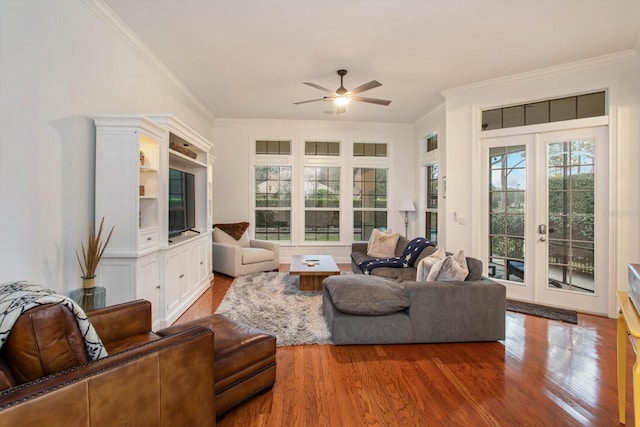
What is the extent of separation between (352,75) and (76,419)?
410 cm

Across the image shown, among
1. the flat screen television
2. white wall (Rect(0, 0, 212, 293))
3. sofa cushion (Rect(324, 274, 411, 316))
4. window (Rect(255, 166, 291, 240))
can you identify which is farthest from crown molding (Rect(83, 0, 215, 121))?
sofa cushion (Rect(324, 274, 411, 316))

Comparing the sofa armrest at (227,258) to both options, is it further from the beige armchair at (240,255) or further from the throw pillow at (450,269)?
the throw pillow at (450,269)

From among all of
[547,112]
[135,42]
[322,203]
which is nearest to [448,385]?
[547,112]

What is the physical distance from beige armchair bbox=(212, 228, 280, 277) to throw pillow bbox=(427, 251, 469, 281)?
126 inches

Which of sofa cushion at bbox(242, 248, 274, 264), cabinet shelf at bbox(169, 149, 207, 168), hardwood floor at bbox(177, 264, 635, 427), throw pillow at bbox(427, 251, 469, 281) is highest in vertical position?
cabinet shelf at bbox(169, 149, 207, 168)

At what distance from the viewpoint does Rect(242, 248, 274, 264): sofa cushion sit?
5137 mm

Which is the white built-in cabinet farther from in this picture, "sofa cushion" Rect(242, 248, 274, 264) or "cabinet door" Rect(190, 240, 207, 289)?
"sofa cushion" Rect(242, 248, 274, 264)

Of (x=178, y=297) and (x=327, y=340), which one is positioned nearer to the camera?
(x=327, y=340)

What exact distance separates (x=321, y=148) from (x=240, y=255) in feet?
9.36

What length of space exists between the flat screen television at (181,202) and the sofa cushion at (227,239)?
0.95m

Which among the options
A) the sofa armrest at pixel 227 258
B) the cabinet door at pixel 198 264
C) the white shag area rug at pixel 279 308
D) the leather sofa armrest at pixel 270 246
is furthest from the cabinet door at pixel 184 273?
the leather sofa armrest at pixel 270 246

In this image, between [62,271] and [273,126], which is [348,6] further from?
[273,126]

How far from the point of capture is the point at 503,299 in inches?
108

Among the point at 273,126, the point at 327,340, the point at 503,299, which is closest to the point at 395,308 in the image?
the point at 327,340
